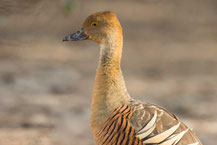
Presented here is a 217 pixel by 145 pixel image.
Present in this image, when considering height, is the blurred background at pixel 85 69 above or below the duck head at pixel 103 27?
below

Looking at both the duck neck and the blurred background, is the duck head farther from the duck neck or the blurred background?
the blurred background

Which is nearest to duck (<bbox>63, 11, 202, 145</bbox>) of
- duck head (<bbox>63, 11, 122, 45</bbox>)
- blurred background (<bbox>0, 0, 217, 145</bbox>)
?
duck head (<bbox>63, 11, 122, 45</bbox>)

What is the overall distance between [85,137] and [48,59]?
255cm

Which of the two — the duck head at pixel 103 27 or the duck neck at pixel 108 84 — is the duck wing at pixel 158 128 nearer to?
the duck neck at pixel 108 84

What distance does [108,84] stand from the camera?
3.20 metres

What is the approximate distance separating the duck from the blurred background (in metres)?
0.43

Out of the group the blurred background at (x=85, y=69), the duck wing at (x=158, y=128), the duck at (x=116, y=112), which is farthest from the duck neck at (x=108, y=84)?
the blurred background at (x=85, y=69)

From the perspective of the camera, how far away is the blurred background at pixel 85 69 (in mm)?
4867

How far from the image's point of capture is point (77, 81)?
20.9ft

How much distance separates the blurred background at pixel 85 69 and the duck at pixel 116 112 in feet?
1.40

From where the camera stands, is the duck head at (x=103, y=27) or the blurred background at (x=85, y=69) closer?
the duck head at (x=103, y=27)

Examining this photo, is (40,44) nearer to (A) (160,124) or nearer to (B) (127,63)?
(B) (127,63)

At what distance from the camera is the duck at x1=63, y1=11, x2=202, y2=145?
2951 millimetres

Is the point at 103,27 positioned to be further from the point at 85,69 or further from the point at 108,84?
the point at 85,69
